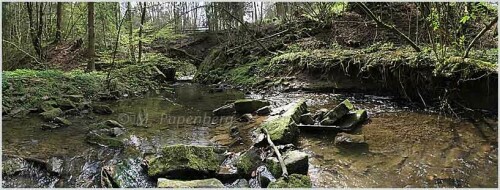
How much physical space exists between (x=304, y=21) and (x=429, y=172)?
439 inches

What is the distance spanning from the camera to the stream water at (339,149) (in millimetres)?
4086

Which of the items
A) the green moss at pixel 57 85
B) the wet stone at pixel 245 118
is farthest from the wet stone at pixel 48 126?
the wet stone at pixel 245 118

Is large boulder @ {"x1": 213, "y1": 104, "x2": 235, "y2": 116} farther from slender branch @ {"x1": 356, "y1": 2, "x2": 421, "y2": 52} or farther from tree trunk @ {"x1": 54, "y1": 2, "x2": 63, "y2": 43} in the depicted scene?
tree trunk @ {"x1": 54, "y1": 2, "x2": 63, "y2": 43}

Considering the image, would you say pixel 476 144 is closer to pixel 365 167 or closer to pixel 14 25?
pixel 365 167

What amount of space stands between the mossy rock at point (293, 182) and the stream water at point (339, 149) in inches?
9.7

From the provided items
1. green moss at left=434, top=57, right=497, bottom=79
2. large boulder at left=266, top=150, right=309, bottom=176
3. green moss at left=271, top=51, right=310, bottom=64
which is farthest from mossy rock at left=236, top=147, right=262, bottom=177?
green moss at left=271, top=51, right=310, bottom=64

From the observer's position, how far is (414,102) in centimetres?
790

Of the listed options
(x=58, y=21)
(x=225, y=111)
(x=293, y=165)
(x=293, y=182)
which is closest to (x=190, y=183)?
(x=293, y=182)

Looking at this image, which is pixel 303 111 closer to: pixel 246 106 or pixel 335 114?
pixel 335 114

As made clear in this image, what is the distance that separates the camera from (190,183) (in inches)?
147

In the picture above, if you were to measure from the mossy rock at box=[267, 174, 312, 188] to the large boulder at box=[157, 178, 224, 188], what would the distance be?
54 cm

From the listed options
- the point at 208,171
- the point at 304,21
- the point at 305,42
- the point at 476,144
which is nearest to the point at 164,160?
the point at 208,171

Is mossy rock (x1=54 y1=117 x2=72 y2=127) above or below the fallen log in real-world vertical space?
below

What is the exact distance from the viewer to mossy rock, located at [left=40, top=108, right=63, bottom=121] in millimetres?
6981
